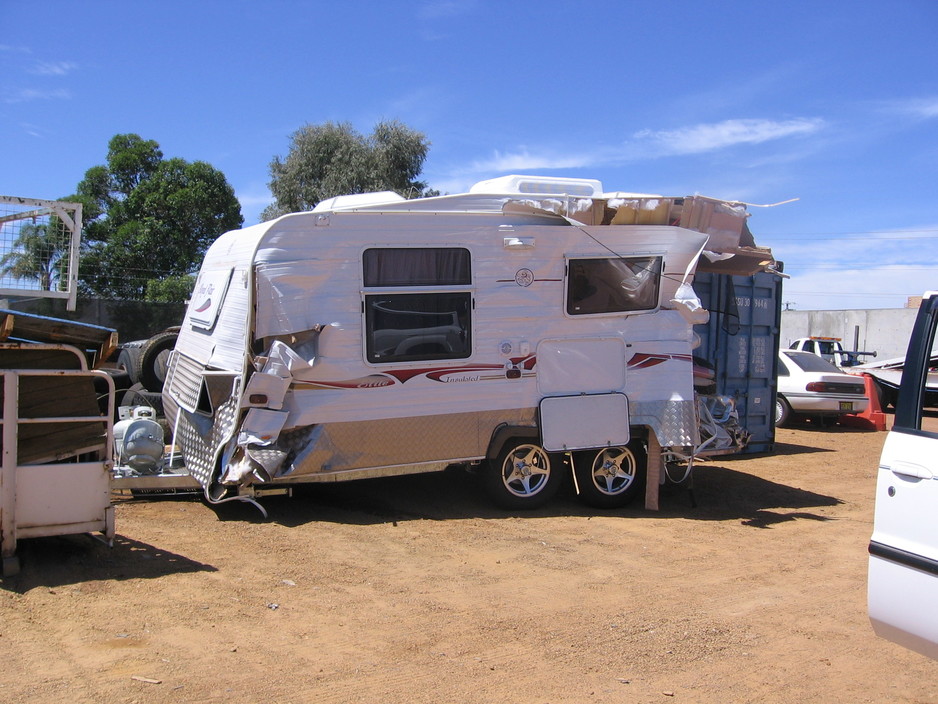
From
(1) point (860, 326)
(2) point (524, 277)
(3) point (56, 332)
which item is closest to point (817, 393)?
(2) point (524, 277)

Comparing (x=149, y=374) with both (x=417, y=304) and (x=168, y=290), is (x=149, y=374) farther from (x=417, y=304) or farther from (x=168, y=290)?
(x=168, y=290)

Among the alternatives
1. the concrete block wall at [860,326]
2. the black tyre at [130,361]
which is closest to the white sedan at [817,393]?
the black tyre at [130,361]

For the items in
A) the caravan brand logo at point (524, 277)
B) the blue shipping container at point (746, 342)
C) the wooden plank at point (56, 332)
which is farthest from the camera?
the blue shipping container at point (746, 342)

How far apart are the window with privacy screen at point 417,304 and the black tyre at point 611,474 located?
1.61 m

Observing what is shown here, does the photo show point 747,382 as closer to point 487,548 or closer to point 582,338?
point 582,338

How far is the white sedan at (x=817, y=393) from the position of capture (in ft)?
49.2

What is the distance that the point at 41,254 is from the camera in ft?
21.5

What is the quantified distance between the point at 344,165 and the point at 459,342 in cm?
1966

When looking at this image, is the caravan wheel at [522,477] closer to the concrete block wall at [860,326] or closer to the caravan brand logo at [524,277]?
the caravan brand logo at [524,277]

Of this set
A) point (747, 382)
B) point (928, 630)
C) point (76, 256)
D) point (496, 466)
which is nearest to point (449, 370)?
point (496, 466)

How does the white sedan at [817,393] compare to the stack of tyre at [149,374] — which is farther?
the white sedan at [817,393]

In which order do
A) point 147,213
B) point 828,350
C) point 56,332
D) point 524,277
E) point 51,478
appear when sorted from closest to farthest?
point 51,478 → point 56,332 → point 524,277 → point 147,213 → point 828,350

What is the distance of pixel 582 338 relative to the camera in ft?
26.0

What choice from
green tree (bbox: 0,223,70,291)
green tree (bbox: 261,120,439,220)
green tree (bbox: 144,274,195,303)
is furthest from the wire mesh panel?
green tree (bbox: 261,120,439,220)
